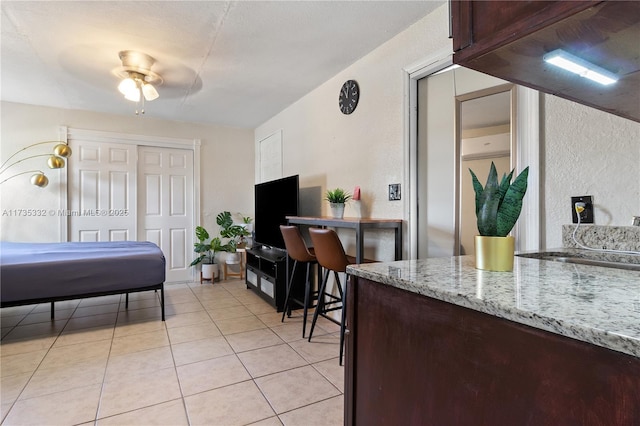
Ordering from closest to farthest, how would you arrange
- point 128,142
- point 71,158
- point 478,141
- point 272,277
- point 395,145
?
point 478,141 < point 395,145 < point 272,277 < point 71,158 < point 128,142

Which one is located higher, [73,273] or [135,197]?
[135,197]

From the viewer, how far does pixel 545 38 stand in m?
0.63

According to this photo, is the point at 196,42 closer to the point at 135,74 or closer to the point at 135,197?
the point at 135,74

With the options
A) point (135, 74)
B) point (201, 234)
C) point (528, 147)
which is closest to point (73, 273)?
point (135, 74)

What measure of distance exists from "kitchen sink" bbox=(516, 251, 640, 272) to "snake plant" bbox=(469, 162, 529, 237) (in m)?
0.58

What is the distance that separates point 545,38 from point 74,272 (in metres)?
3.40

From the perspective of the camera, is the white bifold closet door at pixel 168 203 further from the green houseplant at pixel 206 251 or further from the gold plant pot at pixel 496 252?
the gold plant pot at pixel 496 252

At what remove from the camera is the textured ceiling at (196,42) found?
2133 millimetres

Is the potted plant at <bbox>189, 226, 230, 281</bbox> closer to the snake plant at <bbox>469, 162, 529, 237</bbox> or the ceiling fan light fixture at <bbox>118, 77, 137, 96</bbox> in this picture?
the ceiling fan light fixture at <bbox>118, 77, 137, 96</bbox>

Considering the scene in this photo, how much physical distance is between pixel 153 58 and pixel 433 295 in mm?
3094

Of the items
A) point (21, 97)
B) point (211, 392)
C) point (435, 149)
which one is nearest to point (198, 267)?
point (21, 97)

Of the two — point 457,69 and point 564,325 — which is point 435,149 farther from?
point 564,325

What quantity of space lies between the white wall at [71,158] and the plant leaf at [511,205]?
4789 millimetres

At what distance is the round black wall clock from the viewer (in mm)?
2898
